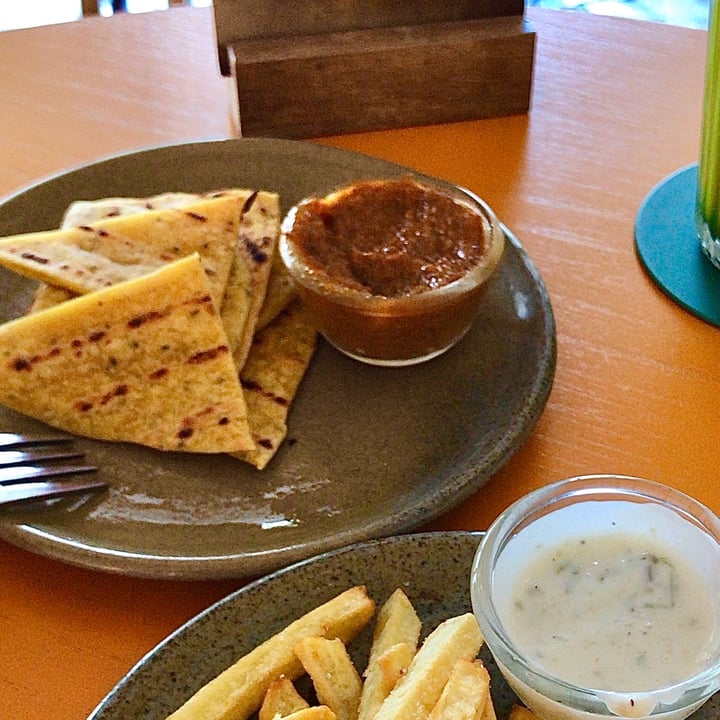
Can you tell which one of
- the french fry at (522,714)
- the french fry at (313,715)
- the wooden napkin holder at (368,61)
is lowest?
the french fry at (522,714)

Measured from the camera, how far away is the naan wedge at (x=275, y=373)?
1294 mm

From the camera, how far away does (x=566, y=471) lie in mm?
1300

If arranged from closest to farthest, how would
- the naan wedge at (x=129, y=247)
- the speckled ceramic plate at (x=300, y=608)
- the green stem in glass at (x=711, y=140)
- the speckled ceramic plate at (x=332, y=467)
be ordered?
the speckled ceramic plate at (x=300, y=608) → the speckled ceramic plate at (x=332, y=467) → the naan wedge at (x=129, y=247) → the green stem in glass at (x=711, y=140)

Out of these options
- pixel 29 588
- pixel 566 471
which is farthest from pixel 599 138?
pixel 29 588

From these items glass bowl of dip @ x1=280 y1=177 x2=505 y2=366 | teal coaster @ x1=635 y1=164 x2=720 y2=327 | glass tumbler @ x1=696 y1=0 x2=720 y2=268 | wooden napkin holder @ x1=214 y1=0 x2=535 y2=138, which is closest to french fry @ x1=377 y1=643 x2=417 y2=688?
glass bowl of dip @ x1=280 y1=177 x2=505 y2=366

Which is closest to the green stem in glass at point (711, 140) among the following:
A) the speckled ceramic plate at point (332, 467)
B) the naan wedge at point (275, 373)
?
the speckled ceramic plate at point (332, 467)

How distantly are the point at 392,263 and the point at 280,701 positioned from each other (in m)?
0.71

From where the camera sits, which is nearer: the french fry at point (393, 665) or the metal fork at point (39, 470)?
the french fry at point (393, 665)

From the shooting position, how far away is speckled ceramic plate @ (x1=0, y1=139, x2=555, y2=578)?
1116 millimetres

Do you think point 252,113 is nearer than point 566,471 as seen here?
No

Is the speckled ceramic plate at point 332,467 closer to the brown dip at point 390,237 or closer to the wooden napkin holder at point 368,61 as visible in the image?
the brown dip at point 390,237

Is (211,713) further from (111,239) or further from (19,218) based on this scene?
(19,218)

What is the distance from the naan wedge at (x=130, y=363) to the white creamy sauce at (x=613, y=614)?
18.6 inches

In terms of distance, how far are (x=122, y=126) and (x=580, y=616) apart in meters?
1.54
